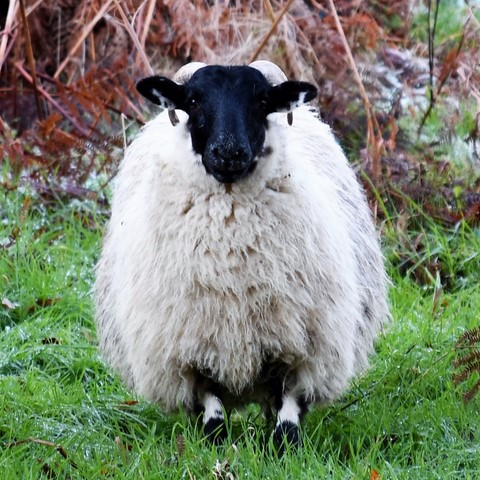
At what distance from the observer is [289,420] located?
14.3 ft

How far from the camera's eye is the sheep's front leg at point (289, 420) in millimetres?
4285

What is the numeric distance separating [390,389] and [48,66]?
202 inches

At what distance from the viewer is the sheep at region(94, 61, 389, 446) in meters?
4.23

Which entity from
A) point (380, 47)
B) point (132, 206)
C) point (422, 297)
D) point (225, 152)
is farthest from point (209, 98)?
point (380, 47)

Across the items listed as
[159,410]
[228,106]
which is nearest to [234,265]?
[228,106]

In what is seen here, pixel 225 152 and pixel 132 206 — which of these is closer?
pixel 225 152

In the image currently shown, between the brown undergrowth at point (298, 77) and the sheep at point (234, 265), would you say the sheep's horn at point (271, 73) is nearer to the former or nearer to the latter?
the sheep at point (234, 265)

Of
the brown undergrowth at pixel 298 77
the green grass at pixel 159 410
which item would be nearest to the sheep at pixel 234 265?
the green grass at pixel 159 410

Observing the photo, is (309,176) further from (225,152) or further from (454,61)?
(454,61)

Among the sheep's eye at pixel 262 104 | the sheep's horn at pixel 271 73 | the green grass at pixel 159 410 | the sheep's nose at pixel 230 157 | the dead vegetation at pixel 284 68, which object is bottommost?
the green grass at pixel 159 410

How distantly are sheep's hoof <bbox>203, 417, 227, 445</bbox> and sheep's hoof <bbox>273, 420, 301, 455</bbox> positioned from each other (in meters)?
0.21

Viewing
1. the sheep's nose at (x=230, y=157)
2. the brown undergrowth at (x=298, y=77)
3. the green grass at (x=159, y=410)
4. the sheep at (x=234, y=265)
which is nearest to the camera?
the green grass at (x=159, y=410)

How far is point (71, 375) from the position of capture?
5.38 metres

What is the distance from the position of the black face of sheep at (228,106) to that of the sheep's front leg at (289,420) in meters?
0.93
